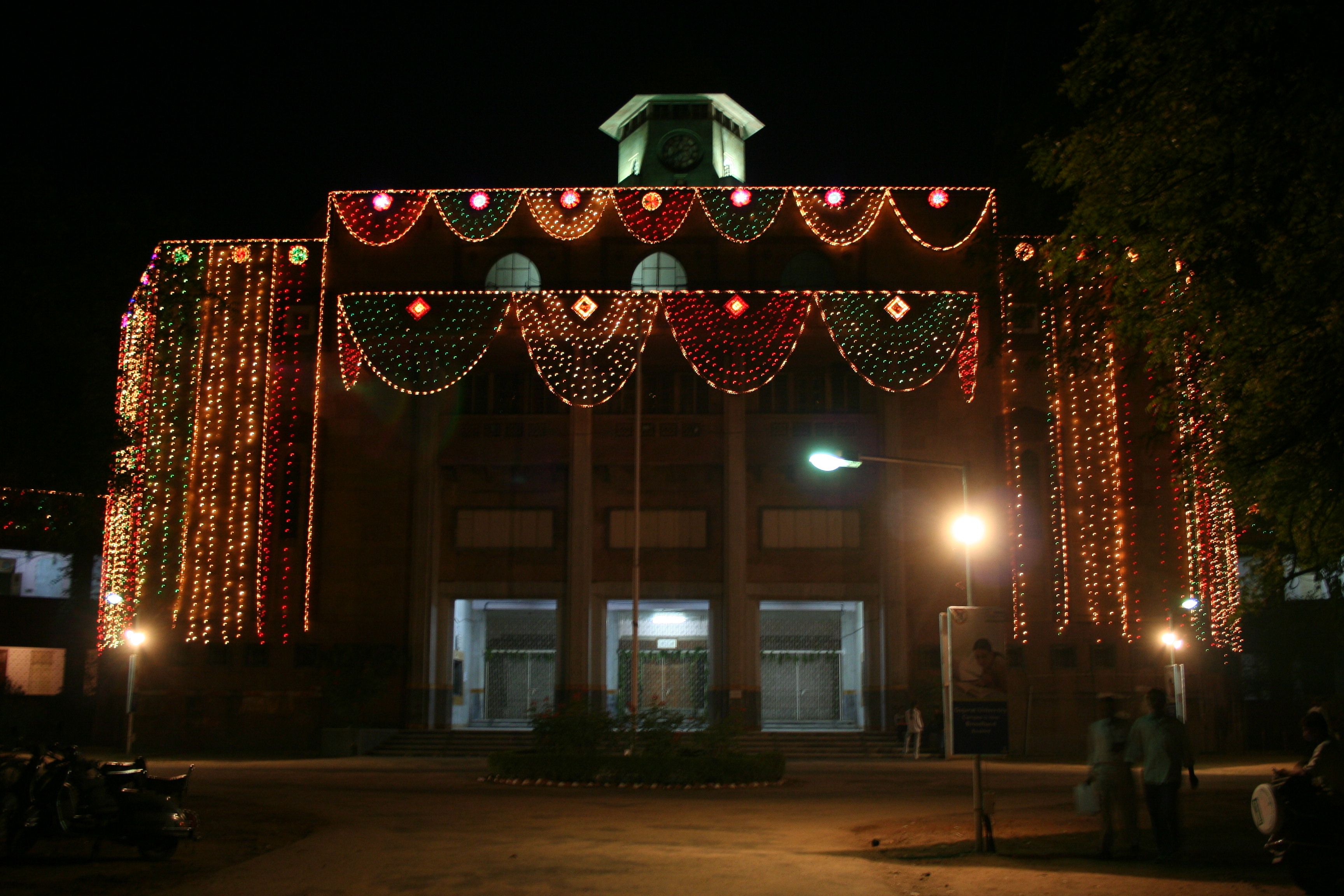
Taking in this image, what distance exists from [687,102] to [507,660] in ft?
72.2

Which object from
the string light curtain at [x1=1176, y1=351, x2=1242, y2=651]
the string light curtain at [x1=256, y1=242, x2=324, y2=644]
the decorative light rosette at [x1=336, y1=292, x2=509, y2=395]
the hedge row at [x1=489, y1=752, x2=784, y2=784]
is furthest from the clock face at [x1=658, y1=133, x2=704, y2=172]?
the hedge row at [x1=489, y1=752, x2=784, y2=784]

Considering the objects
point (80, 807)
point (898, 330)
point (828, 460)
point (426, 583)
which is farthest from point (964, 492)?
point (426, 583)

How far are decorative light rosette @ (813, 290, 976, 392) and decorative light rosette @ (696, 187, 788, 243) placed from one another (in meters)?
3.45

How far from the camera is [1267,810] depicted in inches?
386

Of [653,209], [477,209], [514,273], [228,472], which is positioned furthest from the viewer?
[514,273]

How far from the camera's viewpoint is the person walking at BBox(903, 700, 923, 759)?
32.7 metres

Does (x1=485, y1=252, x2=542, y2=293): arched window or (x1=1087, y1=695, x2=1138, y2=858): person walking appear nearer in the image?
(x1=1087, y1=695, x2=1138, y2=858): person walking

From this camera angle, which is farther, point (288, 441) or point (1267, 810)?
point (288, 441)

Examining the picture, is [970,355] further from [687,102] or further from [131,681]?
[131,681]

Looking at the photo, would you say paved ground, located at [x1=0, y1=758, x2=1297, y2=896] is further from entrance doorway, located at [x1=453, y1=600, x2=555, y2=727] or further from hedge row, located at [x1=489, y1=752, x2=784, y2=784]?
entrance doorway, located at [x1=453, y1=600, x2=555, y2=727]

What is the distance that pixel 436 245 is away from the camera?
39.2 meters

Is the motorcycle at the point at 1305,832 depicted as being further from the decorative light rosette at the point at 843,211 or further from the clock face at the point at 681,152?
the clock face at the point at 681,152

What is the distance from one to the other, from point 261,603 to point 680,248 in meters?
17.1

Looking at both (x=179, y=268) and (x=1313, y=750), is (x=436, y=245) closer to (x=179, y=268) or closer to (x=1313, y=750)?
(x=179, y=268)
